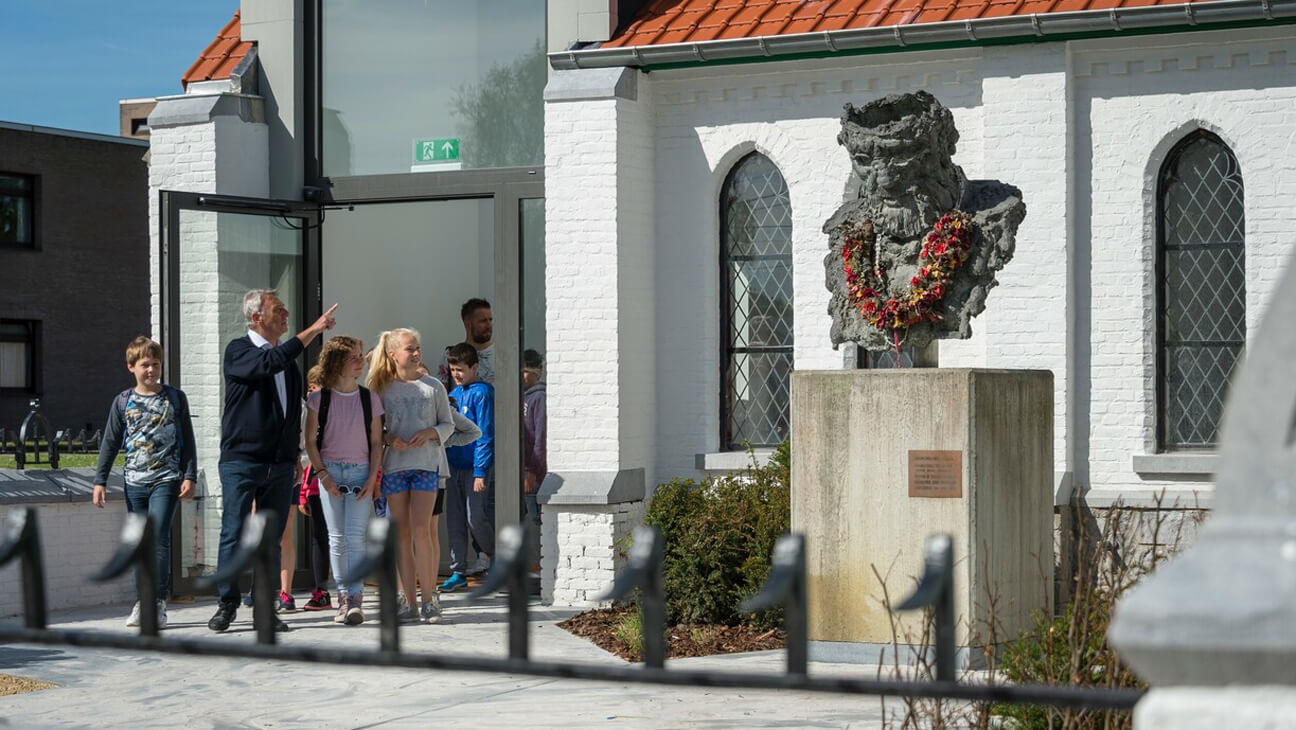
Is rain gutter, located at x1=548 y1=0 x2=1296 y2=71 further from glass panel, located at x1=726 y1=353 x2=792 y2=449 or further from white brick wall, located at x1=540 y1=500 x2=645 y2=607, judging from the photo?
white brick wall, located at x1=540 y1=500 x2=645 y2=607

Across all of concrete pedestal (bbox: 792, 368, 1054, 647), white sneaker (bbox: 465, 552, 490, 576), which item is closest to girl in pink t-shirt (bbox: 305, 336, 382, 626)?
white sneaker (bbox: 465, 552, 490, 576)

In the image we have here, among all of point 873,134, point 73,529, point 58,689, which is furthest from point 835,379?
point 73,529

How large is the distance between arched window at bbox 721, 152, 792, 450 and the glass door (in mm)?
3469

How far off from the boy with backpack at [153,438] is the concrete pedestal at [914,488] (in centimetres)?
379

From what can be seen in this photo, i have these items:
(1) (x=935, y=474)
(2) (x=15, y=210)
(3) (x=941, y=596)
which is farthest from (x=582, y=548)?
(2) (x=15, y=210)

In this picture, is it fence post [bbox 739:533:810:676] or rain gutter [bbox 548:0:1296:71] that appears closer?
→ fence post [bbox 739:533:810:676]

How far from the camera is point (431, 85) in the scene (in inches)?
537

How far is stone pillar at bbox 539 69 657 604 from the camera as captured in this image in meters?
12.5

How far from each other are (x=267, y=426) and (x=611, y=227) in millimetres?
A: 3150

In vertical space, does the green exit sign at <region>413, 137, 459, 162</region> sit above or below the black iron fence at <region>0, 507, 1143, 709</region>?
above

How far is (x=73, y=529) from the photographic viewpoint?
40.1ft

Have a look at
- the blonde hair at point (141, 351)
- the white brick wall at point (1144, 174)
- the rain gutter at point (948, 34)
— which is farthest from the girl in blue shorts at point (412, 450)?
the white brick wall at point (1144, 174)

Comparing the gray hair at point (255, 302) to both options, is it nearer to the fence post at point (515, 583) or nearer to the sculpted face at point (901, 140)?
the sculpted face at point (901, 140)

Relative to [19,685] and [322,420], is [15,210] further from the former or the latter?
[19,685]
